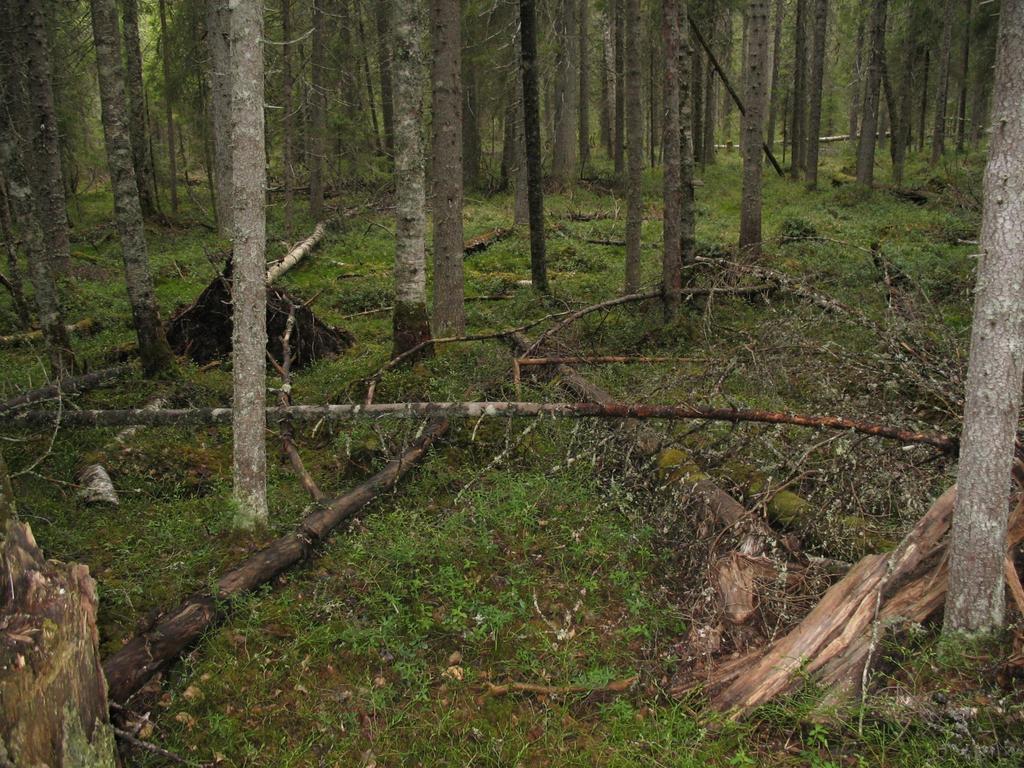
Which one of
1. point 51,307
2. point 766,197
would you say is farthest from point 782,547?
point 766,197

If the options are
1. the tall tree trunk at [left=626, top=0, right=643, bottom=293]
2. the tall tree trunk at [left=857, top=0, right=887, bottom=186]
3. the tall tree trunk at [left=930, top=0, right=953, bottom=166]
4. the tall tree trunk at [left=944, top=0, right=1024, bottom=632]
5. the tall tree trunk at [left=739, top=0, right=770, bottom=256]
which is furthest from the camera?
the tall tree trunk at [left=930, top=0, right=953, bottom=166]

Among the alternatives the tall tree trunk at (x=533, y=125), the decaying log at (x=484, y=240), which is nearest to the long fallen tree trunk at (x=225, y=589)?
the tall tree trunk at (x=533, y=125)

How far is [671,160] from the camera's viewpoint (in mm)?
9656

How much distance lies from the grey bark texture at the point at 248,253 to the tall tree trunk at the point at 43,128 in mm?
4841

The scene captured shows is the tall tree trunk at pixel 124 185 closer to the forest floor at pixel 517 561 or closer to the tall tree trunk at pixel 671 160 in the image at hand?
the forest floor at pixel 517 561

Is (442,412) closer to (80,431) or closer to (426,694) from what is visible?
(426,694)

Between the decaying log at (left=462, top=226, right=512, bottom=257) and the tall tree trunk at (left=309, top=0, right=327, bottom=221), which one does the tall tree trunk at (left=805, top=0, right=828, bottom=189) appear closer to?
the decaying log at (left=462, top=226, right=512, bottom=257)

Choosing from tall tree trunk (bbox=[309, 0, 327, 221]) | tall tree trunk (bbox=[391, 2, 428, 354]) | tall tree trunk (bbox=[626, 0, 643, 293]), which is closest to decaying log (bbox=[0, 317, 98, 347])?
tall tree trunk (bbox=[391, 2, 428, 354])

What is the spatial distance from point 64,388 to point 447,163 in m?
5.28

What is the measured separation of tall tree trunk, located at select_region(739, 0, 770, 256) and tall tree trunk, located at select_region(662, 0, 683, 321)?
261 centimetres

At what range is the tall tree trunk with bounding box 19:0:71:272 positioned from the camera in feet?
29.9

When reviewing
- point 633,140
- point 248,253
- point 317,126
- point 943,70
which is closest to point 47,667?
point 248,253

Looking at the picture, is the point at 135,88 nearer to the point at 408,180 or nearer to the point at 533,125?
the point at 533,125

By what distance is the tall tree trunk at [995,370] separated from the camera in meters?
3.19
